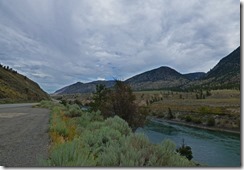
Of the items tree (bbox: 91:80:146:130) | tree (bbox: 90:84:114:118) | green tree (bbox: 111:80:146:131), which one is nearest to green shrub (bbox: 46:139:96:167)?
tree (bbox: 90:84:114:118)

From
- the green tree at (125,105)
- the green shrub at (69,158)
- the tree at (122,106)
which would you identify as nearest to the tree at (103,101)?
the tree at (122,106)

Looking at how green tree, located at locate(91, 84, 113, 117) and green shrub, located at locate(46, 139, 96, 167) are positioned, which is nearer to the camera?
green shrub, located at locate(46, 139, 96, 167)

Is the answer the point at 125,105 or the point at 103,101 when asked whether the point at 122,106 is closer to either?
the point at 125,105

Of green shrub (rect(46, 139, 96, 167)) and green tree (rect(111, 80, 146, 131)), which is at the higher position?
green tree (rect(111, 80, 146, 131))

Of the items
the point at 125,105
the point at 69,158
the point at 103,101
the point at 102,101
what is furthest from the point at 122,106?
the point at 69,158

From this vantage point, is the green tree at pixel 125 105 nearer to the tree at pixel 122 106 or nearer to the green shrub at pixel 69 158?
the tree at pixel 122 106

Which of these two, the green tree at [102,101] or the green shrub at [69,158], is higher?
the green tree at [102,101]

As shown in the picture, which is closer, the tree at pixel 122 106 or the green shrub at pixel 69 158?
the green shrub at pixel 69 158

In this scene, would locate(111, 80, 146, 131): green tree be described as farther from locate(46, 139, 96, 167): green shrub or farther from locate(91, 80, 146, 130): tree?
locate(46, 139, 96, 167): green shrub

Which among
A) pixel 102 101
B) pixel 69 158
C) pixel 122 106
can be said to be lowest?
pixel 69 158

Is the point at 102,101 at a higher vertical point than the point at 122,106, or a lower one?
higher

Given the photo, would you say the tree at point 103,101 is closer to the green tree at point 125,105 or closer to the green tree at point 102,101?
the green tree at point 102,101

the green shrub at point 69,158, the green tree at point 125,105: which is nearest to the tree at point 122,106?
the green tree at point 125,105

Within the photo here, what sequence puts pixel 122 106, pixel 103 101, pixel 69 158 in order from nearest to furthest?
pixel 69 158 → pixel 122 106 → pixel 103 101
